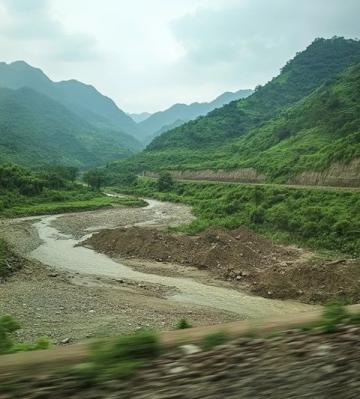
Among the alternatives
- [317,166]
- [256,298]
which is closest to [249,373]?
[256,298]

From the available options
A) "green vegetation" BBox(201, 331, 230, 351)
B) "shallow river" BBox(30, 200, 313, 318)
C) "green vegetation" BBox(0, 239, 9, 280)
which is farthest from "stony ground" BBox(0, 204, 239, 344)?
Answer: "green vegetation" BBox(201, 331, 230, 351)

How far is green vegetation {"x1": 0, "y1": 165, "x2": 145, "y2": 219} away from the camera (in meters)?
64.1

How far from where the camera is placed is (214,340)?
490 cm

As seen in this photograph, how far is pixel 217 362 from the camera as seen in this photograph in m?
4.56

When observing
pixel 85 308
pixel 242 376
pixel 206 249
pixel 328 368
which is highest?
pixel 242 376

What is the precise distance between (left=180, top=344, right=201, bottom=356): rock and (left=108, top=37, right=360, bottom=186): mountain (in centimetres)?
4748

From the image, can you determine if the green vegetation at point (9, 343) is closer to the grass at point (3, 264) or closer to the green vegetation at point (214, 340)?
the green vegetation at point (214, 340)

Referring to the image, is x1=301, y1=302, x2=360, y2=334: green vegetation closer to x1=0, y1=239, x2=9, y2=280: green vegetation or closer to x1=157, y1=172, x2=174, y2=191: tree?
x1=0, y1=239, x2=9, y2=280: green vegetation

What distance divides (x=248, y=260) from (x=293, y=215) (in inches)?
434

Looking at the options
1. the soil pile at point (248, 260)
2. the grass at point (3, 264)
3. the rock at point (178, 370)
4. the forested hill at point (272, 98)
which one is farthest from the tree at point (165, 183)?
the rock at point (178, 370)

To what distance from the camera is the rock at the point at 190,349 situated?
4.70 metres

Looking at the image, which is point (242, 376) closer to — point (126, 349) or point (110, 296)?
point (126, 349)

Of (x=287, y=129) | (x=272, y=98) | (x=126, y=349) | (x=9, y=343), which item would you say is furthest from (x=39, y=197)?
(x=272, y=98)

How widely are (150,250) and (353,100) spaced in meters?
60.4
